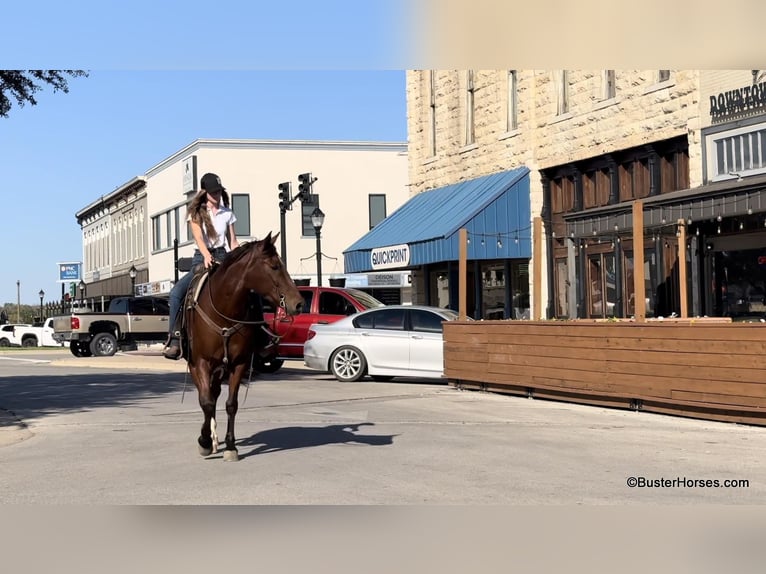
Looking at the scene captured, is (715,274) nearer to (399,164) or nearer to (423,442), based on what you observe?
(423,442)

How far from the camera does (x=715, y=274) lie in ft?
75.3

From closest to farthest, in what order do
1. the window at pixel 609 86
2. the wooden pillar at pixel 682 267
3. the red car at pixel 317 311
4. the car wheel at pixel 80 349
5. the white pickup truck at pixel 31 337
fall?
the wooden pillar at pixel 682 267, the red car at pixel 317 311, the window at pixel 609 86, the car wheel at pixel 80 349, the white pickup truck at pixel 31 337

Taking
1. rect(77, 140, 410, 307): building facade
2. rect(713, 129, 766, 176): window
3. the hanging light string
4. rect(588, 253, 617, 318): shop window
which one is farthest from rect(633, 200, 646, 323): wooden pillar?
rect(77, 140, 410, 307): building facade

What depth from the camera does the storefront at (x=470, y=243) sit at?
29.1 metres

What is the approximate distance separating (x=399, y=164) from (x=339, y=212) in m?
4.54

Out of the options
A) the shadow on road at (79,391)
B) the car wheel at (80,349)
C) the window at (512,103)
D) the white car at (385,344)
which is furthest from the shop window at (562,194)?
the car wheel at (80,349)

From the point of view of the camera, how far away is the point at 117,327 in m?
38.4

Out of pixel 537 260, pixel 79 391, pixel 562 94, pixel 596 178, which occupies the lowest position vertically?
pixel 79 391

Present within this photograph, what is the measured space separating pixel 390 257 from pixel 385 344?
32.4 ft

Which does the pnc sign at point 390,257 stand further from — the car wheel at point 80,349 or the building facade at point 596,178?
the car wheel at point 80,349

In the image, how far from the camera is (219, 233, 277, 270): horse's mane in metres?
10.7

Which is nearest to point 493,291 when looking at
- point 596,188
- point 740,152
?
point 596,188

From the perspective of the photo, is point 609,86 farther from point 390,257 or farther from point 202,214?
point 202,214

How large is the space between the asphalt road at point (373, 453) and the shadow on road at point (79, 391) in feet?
0.45
